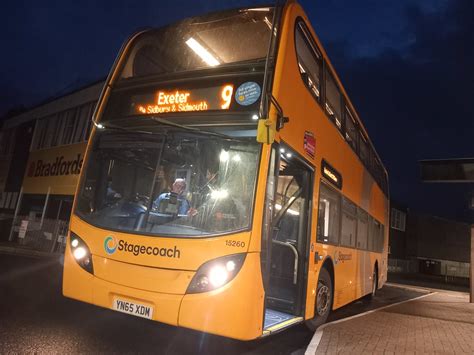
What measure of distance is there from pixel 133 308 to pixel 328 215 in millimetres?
3861

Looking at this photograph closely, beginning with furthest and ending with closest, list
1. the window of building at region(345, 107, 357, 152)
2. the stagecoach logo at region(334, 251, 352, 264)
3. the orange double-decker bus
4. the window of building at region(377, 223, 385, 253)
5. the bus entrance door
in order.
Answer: the window of building at region(377, 223, 385, 253)
the window of building at region(345, 107, 357, 152)
the stagecoach logo at region(334, 251, 352, 264)
the bus entrance door
the orange double-decker bus

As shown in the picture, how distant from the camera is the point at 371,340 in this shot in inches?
231

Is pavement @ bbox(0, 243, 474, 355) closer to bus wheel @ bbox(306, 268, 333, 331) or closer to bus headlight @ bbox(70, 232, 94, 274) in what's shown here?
bus wheel @ bbox(306, 268, 333, 331)

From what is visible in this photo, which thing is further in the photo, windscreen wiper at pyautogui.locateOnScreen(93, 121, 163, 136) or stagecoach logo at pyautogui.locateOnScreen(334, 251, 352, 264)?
stagecoach logo at pyautogui.locateOnScreen(334, 251, 352, 264)

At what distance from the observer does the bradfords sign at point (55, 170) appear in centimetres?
1962

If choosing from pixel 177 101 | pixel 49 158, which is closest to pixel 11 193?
pixel 49 158

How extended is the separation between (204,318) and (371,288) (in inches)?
365

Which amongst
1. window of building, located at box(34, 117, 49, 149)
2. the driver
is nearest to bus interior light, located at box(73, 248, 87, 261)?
the driver

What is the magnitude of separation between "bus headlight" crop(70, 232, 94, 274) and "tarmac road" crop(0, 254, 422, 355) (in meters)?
0.84

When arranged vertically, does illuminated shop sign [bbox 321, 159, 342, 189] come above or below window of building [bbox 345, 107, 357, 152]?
below

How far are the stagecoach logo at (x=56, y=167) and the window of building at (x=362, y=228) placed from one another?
44.6 feet

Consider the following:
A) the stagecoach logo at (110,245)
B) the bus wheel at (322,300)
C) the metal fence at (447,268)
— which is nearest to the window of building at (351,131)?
the bus wheel at (322,300)

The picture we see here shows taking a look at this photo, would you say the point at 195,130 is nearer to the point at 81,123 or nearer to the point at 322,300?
the point at 322,300

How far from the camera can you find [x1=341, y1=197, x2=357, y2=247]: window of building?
8172 millimetres
